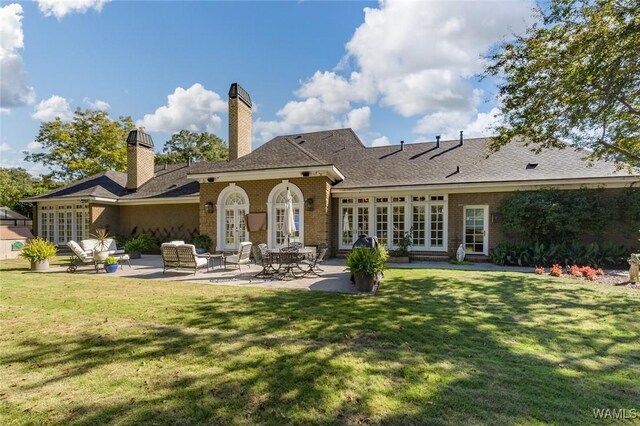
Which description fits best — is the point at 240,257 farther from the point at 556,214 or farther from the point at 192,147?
the point at 192,147

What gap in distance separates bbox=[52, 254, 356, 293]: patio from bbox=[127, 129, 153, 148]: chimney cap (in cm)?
989

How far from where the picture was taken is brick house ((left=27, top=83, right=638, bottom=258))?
13367 millimetres

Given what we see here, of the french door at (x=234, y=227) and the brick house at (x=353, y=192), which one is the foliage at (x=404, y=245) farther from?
the french door at (x=234, y=227)

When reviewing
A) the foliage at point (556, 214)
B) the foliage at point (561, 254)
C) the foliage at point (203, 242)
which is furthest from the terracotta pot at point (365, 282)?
the foliage at point (203, 242)

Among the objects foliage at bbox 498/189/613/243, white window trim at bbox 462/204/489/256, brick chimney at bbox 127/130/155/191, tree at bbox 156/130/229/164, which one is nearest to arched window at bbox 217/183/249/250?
brick chimney at bbox 127/130/155/191

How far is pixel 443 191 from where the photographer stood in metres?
13.7

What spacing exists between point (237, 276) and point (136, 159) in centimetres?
1423

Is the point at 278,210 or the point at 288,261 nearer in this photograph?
the point at 288,261

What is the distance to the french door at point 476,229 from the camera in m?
13.4

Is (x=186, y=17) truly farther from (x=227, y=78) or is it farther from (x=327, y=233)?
(x=327, y=233)

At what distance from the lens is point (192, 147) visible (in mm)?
43562

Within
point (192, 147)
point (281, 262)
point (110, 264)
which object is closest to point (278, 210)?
point (281, 262)

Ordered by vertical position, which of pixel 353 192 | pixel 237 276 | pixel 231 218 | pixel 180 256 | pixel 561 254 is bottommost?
pixel 237 276

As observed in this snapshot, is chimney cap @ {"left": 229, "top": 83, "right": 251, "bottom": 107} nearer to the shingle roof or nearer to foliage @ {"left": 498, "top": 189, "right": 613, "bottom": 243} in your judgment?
the shingle roof
